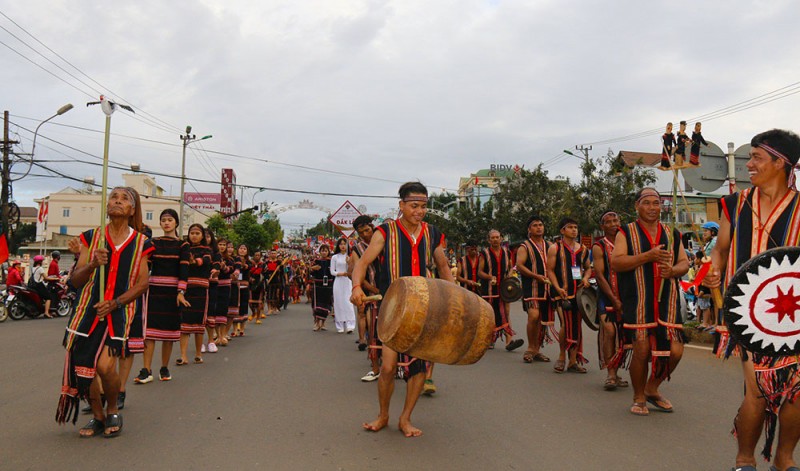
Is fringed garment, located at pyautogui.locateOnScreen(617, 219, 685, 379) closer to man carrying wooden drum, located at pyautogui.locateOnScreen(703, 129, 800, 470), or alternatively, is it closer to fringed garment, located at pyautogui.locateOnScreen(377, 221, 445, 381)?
man carrying wooden drum, located at pyautogui.locateOnScreen(703, 129, 800, 470)

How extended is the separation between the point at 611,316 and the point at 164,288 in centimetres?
488

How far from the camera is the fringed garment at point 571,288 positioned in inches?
300

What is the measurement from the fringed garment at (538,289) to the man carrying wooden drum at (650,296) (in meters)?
2.68

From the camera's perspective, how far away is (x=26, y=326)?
13.7 metres

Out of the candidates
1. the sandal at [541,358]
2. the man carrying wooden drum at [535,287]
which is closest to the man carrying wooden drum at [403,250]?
the man carrying wooden drum at [535,287]

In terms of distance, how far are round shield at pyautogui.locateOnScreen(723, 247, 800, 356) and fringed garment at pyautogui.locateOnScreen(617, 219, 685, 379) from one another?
2015 millimetres

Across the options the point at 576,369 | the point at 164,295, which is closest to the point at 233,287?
the point at 164,295

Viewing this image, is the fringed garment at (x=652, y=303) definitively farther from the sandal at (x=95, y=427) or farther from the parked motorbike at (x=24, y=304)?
the parked motorbike at (x=24, y=304)

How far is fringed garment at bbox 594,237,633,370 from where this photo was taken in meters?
5.80

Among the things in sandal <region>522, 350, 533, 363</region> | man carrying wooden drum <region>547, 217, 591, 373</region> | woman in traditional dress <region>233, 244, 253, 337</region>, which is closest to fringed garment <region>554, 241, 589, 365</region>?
man carrying wooden drum <region>547, 217, 591, 373</region>

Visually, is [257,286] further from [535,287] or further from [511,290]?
[535,287]

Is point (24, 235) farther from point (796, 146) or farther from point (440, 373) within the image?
point (796, 146)

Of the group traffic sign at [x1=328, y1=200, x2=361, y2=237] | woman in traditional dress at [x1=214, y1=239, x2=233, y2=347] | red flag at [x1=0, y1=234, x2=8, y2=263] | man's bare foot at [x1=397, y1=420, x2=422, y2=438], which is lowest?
man's bare foot at [x1=397, y1=420, x2=422, y2=438]

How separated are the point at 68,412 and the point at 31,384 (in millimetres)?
2500
